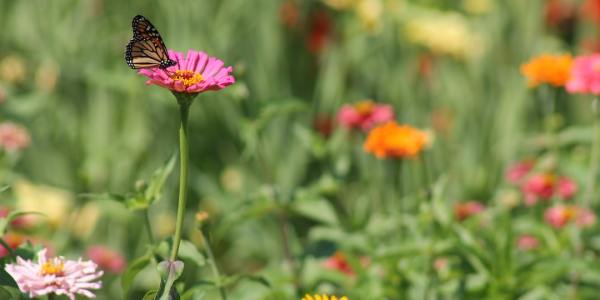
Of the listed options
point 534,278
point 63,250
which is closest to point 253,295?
point 534,278

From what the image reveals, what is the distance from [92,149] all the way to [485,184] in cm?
117

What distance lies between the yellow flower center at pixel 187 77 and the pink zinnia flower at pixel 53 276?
247 mm

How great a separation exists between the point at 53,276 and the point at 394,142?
892mm

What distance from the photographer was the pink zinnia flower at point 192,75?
0.90 meters

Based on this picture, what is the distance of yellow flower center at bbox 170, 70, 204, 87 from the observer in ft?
3.01

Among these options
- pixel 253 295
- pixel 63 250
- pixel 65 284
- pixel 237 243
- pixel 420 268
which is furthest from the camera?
pixel 237 243

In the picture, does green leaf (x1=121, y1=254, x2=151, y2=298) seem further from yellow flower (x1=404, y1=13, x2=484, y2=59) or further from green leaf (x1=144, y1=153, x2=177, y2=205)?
yellow flower (x1=404, y1=13, x2=484, y2=59)

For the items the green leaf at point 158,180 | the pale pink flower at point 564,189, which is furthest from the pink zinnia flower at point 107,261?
the pale pink flower at point 564,189

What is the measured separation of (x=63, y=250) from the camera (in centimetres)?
207

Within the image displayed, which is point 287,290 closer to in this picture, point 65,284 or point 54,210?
point 65,284

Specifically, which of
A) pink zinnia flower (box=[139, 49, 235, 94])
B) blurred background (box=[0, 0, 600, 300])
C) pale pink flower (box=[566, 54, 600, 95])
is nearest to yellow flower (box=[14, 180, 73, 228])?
blurred background (box=[0, 0, 600, 300])

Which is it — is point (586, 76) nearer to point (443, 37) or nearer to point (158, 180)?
point (158, 180)

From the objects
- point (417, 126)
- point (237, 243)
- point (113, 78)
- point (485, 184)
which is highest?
point (113, 78)

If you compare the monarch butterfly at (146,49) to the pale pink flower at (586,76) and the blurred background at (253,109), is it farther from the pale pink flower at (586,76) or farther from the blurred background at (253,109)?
the blurred background at (253,109)
